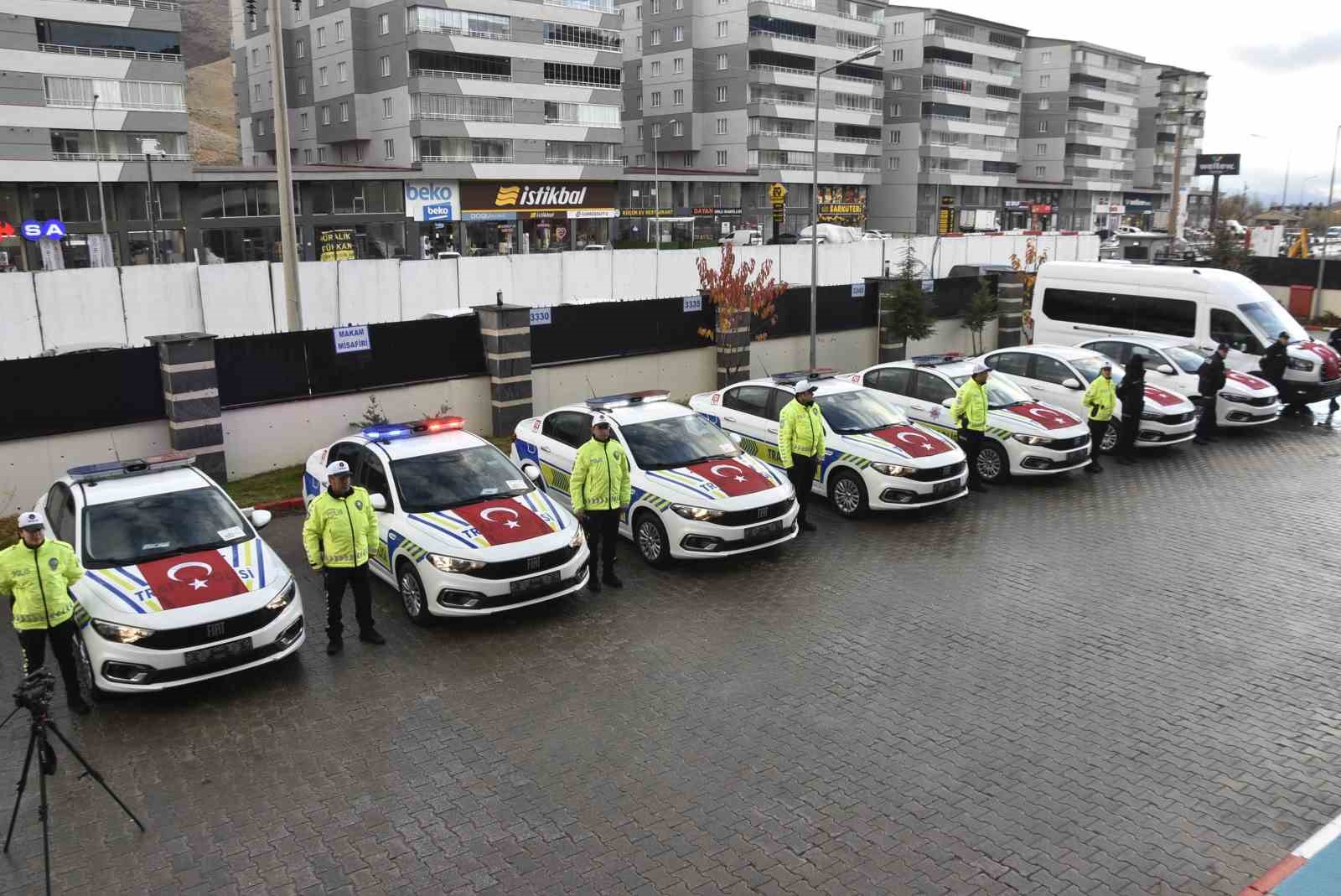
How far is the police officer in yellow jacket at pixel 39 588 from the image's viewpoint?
26.0 ft

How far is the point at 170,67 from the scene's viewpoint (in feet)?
165

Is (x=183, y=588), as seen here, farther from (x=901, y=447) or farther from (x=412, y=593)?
(x=901, y=447)

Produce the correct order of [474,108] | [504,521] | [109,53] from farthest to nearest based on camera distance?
[474,108]
[109,53]
[504,521]

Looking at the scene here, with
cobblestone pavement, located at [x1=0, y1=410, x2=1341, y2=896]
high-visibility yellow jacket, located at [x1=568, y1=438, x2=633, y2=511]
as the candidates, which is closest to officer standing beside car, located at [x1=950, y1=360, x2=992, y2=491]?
cobblestone pavement, located at [x1=0, y1=410, x2=1341, y2=896]

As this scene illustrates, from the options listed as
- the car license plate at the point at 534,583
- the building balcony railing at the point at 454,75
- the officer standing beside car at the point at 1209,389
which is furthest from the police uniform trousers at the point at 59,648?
the building balcony railing at the point at 454,75

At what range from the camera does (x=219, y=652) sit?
8.30m

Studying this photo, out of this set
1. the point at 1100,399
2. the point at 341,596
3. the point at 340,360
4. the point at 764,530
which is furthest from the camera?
the point at 340,360

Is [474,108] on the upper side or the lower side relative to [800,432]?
upper

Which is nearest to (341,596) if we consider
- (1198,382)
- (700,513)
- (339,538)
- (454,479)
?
(339,538)

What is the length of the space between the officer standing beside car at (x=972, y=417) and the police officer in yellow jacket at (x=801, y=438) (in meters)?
2.83

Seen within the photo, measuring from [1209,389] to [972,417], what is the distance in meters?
5.87

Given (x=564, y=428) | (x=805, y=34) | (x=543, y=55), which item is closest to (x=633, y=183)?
(x=543, y=55)

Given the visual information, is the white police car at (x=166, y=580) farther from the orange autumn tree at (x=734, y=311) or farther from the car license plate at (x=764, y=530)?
the orange autumn tree at (x=734, y=311)

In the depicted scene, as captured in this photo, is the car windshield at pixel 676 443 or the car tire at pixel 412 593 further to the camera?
the car windshield at pixel 676 443
